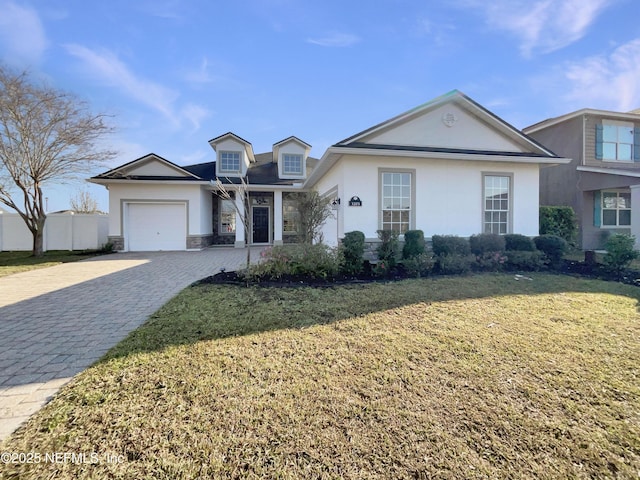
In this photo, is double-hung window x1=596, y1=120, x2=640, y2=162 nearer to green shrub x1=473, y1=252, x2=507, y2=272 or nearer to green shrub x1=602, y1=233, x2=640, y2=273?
green shrub x1=602, y1=233, x2=640, y2=273

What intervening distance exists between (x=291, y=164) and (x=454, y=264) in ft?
40.4

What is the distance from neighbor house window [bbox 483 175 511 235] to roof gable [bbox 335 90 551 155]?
1.15 m

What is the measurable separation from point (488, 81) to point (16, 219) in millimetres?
23378

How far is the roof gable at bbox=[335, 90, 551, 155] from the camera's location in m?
9.29

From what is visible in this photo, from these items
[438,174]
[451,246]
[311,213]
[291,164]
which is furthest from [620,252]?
[291,164]

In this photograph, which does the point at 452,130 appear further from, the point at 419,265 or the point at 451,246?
the point at 419,265

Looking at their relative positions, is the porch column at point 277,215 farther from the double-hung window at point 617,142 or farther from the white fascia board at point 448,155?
the double-hung window at point 617,142

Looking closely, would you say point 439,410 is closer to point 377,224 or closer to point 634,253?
point 377,224

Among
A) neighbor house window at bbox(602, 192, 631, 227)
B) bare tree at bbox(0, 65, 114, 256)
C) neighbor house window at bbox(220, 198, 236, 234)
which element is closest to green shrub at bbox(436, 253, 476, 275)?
neighbor house window at bbox(602, 192, 631, 227)

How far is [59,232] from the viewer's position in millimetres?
14445

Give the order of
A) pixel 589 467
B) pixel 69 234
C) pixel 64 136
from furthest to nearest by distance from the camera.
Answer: pixel 69 234
pixel 64 136
pixel 589 467

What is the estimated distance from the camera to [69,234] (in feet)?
47.7

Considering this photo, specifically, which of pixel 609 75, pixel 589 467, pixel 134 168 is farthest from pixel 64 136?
pixel 609 75

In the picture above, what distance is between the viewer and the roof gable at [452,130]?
30.5ft
